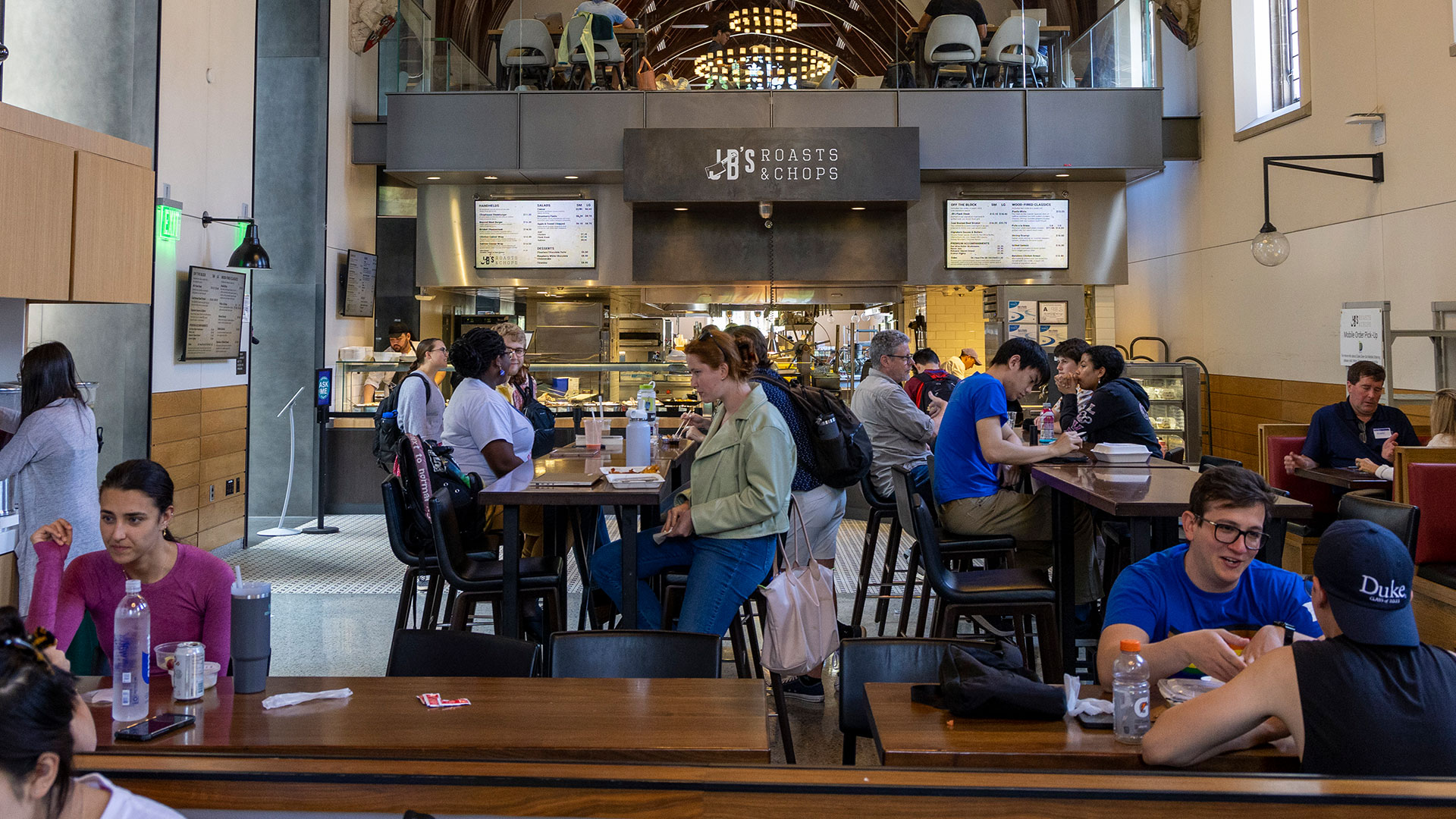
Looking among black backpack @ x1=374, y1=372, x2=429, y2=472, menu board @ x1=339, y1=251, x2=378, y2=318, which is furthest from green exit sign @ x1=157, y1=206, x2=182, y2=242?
menu board @ x1=339, y1=251, x2=378, y2=318

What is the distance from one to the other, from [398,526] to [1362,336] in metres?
6.25

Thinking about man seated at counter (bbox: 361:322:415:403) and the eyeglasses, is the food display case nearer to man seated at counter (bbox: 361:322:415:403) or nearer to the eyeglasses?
man seated at counter (bbox: 361:322:415:403)

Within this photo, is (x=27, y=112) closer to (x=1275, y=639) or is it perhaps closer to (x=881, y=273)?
(x=1275, y=639)

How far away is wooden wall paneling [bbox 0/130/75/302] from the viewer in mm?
4277

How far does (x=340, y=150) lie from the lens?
955 centimetres

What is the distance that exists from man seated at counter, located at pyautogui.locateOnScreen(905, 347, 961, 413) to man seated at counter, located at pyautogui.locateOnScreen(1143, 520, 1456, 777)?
565 centimetres

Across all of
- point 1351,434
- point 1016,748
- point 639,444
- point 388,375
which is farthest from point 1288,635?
point 388,375

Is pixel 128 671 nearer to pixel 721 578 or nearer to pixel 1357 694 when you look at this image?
pixel 721 578

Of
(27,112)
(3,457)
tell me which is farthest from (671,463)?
(27,112)

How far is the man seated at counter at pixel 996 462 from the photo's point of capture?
4.56 metres

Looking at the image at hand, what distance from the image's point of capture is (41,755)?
132 cm

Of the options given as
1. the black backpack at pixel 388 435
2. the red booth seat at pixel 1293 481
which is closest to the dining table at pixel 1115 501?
the red booth seat at pixel 1293 481

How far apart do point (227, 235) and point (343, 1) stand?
300 centimetres

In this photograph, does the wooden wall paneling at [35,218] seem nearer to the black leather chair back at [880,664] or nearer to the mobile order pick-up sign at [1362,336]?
the black leather chair back at [880,664]
